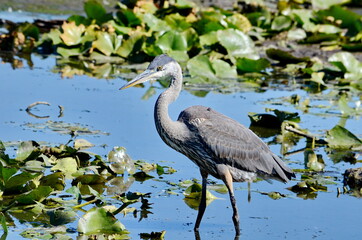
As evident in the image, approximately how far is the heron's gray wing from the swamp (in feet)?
1.41

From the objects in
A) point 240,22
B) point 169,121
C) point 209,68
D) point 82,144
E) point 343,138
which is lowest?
point 240,22

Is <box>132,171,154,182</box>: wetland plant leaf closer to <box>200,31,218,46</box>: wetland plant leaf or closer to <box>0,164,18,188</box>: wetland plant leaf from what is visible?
<box>0,164,18,188</box>: wetland plant leaf

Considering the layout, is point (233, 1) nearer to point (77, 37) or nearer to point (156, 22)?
point (156, 22)

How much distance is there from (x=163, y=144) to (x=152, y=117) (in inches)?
39.8

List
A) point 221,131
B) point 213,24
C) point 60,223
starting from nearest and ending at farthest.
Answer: point 60,223
point 221,131
point 213,24

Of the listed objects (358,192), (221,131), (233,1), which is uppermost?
(221,131)

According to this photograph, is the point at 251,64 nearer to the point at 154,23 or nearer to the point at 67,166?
the point at 154,23

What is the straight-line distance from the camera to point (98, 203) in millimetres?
6195

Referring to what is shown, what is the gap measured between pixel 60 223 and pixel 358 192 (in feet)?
9.80

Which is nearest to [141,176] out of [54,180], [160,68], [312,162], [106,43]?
[54,180]

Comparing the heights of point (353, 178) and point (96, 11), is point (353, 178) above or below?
above

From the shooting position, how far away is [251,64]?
11383 mm

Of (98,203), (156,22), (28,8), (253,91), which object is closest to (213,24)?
(156,22)

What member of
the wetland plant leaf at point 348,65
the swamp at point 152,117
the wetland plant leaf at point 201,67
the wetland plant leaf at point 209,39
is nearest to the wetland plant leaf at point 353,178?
the swamp at point 152,117
